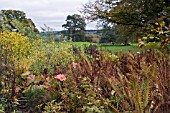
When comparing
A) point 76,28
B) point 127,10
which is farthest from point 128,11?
point 76,28

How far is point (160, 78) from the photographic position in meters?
2.17

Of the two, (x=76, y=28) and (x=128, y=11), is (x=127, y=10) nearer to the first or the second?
(x=128, y=11)

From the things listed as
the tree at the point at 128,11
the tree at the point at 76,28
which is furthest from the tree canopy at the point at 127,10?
the tree at the point at 76,28

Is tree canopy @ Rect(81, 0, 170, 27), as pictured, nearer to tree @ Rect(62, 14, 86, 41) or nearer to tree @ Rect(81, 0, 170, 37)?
tree @ Rect(81, 0, 170, 37)

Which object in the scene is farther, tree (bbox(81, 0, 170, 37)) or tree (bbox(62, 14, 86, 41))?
tree (bbox(62, 14, 86, 41))

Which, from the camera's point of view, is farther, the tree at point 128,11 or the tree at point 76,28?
the tree at point 76,28

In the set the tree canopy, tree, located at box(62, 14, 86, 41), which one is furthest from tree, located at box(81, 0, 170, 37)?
tree, located at box(62, 14, 86, 41)

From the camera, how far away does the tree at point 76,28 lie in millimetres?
32469

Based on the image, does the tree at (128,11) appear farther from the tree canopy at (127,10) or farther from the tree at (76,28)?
the tree at (76,28)

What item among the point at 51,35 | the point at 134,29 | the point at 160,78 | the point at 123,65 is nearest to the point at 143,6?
the point at 134,29

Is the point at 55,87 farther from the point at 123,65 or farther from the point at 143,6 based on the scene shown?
the point at 143,6

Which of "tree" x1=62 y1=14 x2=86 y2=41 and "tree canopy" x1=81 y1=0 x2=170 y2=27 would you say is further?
"tree" x1=62 y1=14 x2=86 y2=41

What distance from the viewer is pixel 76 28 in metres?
34.9

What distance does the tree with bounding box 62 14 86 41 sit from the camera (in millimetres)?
32469
